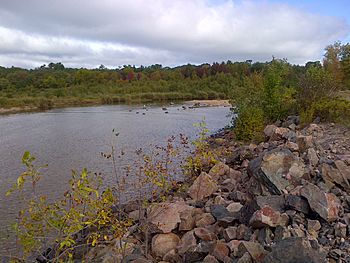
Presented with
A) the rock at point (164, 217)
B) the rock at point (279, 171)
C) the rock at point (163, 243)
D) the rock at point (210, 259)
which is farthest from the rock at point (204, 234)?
the rock at point (279, 171)

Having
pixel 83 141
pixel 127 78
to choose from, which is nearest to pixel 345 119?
pixel 83 141

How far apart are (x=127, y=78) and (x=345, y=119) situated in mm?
108745

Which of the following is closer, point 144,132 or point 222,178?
point 222,178

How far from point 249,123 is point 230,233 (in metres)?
14.6

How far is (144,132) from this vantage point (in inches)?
1280

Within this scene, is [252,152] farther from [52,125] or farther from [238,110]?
[52,125]

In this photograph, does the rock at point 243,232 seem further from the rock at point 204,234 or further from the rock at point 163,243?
the rock at point 163,243

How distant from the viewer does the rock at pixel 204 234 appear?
307 inches

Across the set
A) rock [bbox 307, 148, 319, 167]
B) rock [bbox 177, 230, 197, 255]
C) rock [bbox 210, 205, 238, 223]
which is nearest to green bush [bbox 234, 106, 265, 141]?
rock [bbox 307, 148, 319, 167]

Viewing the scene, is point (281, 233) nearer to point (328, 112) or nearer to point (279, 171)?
point (279, 171)

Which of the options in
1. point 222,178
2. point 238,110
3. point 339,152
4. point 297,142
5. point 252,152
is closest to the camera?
point 339,152

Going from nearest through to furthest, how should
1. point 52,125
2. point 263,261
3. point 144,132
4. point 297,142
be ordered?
point 263,261 → point 297,142 → point 144,132 → point 52,125

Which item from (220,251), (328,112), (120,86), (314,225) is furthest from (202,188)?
(120,86)

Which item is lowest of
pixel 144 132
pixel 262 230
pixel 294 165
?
pixel 144 132
